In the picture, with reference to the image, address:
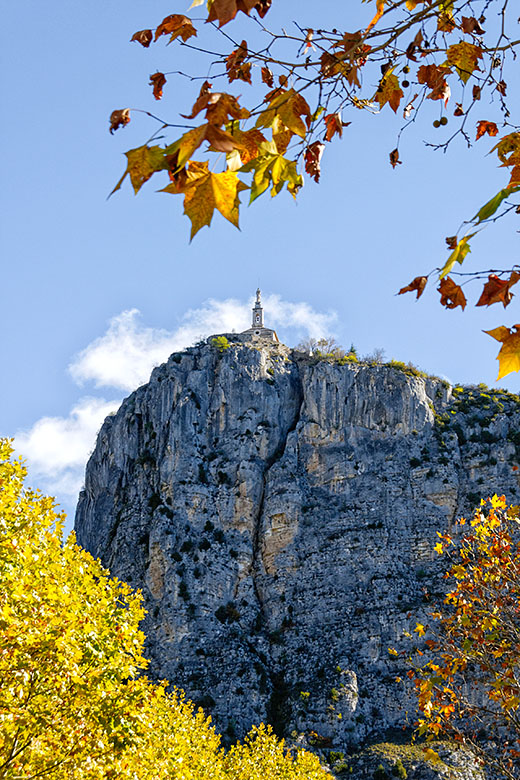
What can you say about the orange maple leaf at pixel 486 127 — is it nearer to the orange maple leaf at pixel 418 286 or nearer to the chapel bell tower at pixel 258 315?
the orange maple leaf at pixel 418 286

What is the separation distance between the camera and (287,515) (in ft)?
161

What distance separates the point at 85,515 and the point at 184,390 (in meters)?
12.7

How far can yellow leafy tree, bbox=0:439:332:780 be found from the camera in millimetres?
10523

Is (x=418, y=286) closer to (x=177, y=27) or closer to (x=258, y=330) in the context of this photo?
(x=177, y=27)

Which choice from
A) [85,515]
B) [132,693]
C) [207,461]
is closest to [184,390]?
[207,461]

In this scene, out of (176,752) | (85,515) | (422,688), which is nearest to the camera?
(422,688)

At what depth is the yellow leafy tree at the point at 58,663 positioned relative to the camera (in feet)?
34.5

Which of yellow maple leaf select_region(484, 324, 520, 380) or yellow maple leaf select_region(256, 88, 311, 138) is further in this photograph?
yellow maple leaf select_region(256, 88, 311, 138)

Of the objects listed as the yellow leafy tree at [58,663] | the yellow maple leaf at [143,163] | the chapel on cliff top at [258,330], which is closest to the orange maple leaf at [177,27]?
the yellow maple leaf at [143,163]

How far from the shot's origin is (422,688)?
22.1 feet

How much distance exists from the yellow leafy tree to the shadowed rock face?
2908 cm

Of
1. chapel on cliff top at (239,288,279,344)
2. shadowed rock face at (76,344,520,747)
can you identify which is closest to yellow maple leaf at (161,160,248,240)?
shadowed rock face at (76,344,520,747)

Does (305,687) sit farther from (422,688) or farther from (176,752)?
(422,688)

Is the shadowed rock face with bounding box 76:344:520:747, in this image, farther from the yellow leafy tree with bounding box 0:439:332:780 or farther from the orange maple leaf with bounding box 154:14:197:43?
the orange maple leaf with bounding box 154:14:197:43
